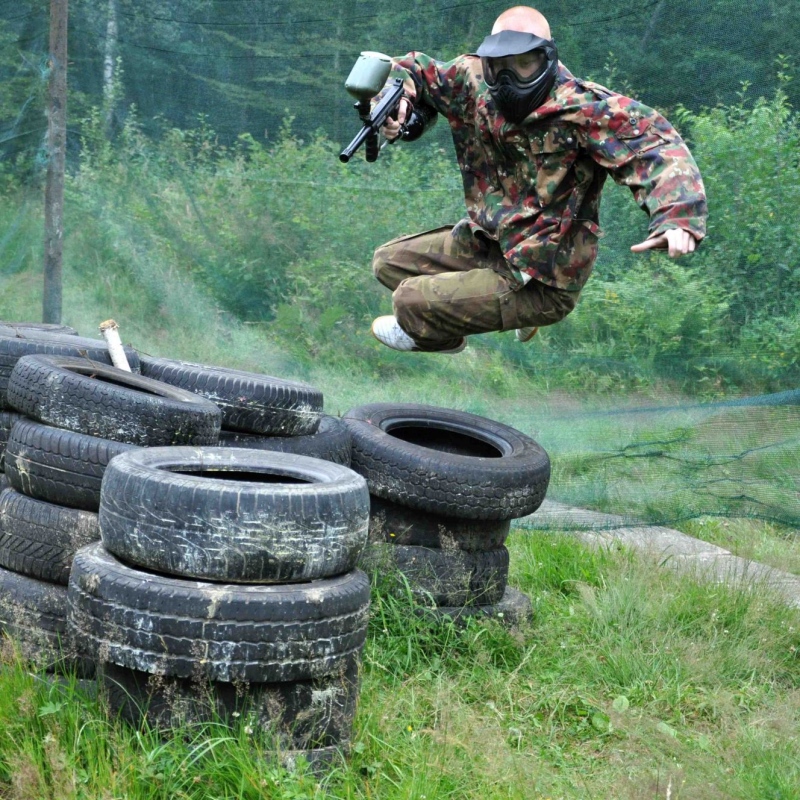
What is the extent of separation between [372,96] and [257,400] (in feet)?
4.68

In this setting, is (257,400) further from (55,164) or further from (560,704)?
(55,164)

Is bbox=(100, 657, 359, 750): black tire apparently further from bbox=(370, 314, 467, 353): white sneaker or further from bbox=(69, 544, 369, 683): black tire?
bbox=(370, 314, 467, 353): white sneaker

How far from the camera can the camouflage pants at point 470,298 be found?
5012 millimetres

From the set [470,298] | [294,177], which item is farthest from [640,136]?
[294,177]

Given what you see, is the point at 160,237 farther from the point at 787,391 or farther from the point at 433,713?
the point at 433,713

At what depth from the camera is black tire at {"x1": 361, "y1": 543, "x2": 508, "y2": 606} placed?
4.95 metres

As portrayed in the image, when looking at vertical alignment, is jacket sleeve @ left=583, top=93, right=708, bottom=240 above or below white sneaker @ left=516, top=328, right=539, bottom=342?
above

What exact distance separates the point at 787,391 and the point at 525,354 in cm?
201

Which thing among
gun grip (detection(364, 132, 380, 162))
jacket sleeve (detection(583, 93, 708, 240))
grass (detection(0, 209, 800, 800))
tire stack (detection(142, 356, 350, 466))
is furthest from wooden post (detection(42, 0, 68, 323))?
jacket sleeve (detection(583, 93, 708, 240))

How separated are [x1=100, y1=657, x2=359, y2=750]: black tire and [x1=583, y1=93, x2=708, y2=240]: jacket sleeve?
211 cm

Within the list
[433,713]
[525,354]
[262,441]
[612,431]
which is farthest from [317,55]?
[433,713]

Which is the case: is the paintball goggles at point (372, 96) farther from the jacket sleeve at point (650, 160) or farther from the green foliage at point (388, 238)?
the green foliage at point (388, 238)

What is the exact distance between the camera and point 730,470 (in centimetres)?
736

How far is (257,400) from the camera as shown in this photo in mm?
4898
